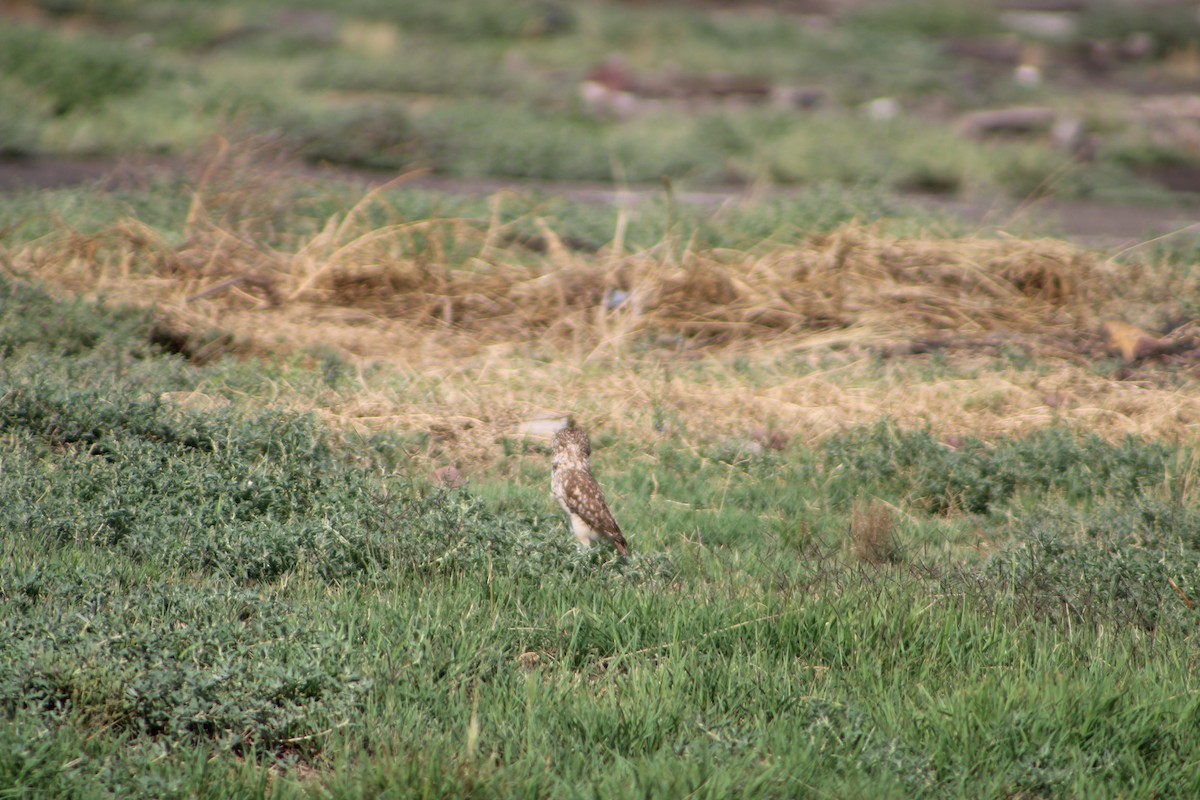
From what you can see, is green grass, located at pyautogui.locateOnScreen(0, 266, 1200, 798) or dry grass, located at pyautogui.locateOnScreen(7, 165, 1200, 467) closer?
green grass, located at pyautogui.locateOnScreen(0, 266, 1200, 798)

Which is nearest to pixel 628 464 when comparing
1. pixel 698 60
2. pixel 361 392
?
pixel 361 392

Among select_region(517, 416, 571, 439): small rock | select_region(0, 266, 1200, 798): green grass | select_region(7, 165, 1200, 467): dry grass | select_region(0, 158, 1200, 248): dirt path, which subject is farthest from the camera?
select_region(0, 158, 1200, 248): dirt path

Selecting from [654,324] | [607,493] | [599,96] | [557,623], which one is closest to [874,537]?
[607,493]

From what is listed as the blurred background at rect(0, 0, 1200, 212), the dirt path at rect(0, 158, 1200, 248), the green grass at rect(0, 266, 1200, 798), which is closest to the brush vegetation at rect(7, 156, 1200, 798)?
the green grass at rect(0, 266, 1200, 798)

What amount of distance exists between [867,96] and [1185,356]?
1667 centimetres

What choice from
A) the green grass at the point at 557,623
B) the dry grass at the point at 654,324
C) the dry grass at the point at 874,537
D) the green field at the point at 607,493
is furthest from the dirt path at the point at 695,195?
the dry grass at the point at 874,537

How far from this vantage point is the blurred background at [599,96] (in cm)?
1694

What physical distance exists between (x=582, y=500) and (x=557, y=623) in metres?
0.81

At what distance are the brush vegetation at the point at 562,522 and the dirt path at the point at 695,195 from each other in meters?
3.91

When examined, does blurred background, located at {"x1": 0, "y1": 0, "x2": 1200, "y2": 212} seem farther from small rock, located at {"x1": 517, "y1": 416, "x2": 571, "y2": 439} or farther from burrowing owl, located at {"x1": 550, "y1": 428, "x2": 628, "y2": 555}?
burrowing owl, located at {"x1": 550, "y1": 428, "x2": 628, "y2": 555}

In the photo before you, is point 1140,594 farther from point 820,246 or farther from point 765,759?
point 820,246

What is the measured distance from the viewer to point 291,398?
7094mm

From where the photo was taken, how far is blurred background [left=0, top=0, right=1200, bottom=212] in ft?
55.6

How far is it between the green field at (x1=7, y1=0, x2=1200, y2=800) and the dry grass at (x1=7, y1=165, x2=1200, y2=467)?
38mm
